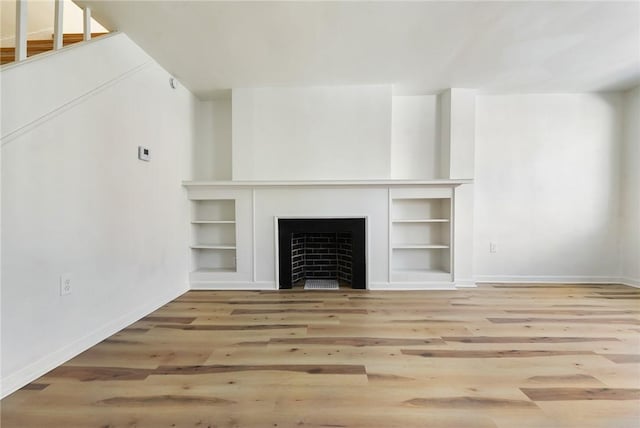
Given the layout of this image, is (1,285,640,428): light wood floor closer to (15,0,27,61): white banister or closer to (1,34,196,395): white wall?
(1,34,196,395): white wall

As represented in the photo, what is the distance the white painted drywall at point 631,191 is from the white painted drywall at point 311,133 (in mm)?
2908

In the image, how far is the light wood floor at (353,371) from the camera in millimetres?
1237

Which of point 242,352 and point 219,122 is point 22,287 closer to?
point 242,352

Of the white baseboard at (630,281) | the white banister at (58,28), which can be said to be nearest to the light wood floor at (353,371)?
the white baseboard at (630,281)

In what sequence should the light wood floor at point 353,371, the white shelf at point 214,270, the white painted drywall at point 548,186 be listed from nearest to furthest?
the light wood floor at point 353,371, the white shelf at point 214,270, the white painted drywall at point 548,186

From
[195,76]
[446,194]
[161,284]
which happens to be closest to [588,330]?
[446,194]

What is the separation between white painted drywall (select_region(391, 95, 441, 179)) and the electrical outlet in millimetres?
3187

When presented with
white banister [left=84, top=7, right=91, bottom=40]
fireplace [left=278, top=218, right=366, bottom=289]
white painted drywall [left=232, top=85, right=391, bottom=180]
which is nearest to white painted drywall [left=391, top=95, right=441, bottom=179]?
white painted drywall [left=232, top=85, right=391, bottom=180]

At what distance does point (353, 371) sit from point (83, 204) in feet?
6.31

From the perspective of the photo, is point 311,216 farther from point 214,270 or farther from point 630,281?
point 630,281

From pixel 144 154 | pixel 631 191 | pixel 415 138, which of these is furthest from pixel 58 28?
pixel 631 191

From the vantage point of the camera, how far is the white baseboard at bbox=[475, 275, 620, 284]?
11.7 ft

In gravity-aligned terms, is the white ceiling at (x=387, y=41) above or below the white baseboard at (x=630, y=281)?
above

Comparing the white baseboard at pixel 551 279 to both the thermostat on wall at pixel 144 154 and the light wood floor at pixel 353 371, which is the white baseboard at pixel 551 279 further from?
the thermostat on wall at pixel 144 154
